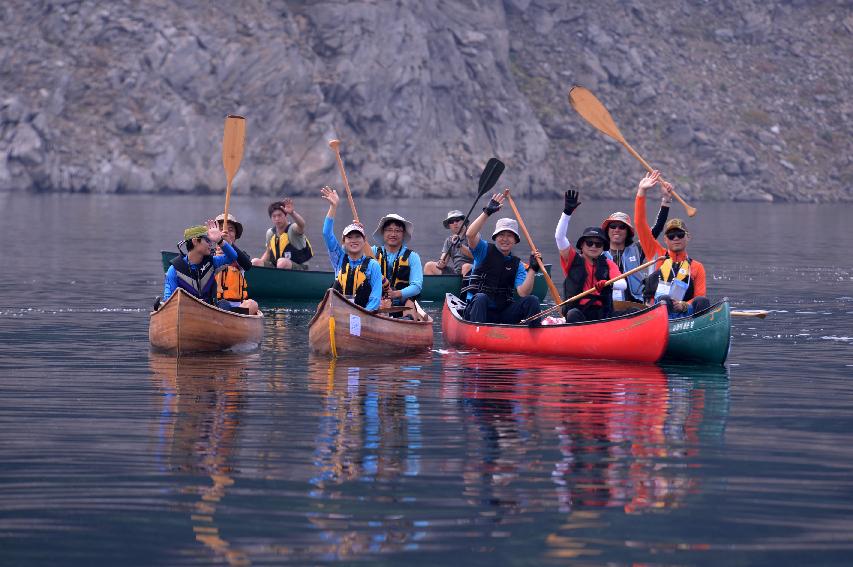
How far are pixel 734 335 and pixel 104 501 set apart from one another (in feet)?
46.5

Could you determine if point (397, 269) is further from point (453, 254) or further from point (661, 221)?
point (453, 254)

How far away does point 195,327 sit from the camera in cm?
1834

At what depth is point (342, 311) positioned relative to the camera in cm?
1827

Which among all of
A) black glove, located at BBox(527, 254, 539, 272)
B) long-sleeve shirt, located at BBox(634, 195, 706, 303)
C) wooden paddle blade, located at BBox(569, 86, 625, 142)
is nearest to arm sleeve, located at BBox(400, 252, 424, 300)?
black glove, located at BBox(527, 254, 539, 272)

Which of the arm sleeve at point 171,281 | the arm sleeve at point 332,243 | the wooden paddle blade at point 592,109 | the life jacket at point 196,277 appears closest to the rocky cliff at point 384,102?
the wooden paddle blade at point 592,109

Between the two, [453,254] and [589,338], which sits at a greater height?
[453,254]

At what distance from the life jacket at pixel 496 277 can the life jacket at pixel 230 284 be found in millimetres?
3062

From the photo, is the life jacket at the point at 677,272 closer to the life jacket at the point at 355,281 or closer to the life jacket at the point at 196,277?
the life jacket at the point at 355,281

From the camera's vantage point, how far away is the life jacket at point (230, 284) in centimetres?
1978

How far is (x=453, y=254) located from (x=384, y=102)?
3240 inches

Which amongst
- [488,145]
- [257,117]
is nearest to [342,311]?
[257,117]

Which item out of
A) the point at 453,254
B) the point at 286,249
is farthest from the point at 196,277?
the point at 453,254

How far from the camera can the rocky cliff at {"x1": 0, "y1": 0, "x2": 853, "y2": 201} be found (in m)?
99.5

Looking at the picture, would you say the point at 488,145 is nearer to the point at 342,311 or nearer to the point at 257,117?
the point at 257,117
